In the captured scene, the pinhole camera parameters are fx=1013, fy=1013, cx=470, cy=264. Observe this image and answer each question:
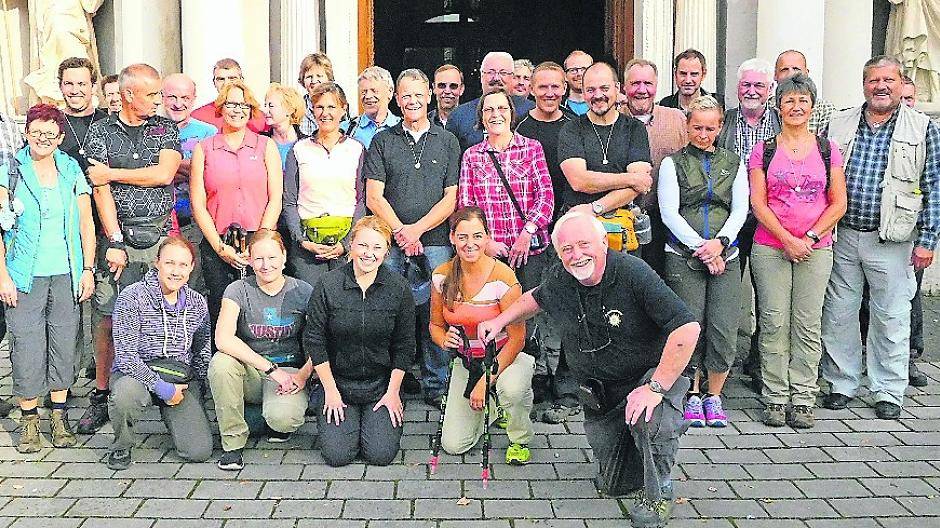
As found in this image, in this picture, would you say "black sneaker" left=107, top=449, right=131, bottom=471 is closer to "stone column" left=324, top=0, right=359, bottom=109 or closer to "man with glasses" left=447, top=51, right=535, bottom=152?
"man with glasses" left=447, top=51, right=535, bottom=152

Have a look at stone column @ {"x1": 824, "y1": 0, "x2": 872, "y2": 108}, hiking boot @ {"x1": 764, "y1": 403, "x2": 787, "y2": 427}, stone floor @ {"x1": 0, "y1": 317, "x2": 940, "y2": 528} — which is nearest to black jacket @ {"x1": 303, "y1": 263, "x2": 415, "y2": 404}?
stone floor @ {"x1": 0, "y1": 317, "x2": 940, "y2": 528}

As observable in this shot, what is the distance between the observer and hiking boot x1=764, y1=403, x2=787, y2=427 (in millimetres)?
5336

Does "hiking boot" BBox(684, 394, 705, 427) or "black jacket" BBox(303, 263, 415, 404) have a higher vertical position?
"black jacket" BBox(303, 263, 415, 404)

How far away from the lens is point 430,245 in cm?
564

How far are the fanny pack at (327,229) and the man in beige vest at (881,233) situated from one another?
9.05 ft

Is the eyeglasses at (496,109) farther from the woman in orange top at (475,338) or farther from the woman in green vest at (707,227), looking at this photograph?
the woman in green vest at (707,227)

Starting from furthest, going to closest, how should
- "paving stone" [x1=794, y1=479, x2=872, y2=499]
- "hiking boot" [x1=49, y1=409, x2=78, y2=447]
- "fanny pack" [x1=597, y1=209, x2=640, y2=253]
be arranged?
"fanny pack" [x1=597, y1=209, x2=640, y2=253] → "hiking boot" [x1=49, y1=409, x2=78, y2=447] → "paving stone" [x1=794, y1=479, x2=872, y2=499]

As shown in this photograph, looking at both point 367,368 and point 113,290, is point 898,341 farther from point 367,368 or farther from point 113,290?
point 113,290

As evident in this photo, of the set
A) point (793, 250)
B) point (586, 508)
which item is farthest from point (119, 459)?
point (793, 250)

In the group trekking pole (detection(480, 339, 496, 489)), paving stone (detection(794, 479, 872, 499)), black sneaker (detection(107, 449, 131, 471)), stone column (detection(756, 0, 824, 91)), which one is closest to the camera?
paving stone (detection(794, 479, 872, 499))

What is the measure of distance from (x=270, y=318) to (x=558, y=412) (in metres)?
1.61

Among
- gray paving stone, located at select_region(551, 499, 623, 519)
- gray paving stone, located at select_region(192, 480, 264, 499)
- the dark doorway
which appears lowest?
gray paving stone, located at select_region(551, 499, 623, 519)

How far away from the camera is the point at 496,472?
470 cm

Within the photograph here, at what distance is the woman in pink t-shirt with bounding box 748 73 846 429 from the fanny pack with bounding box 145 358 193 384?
9.87 feet
